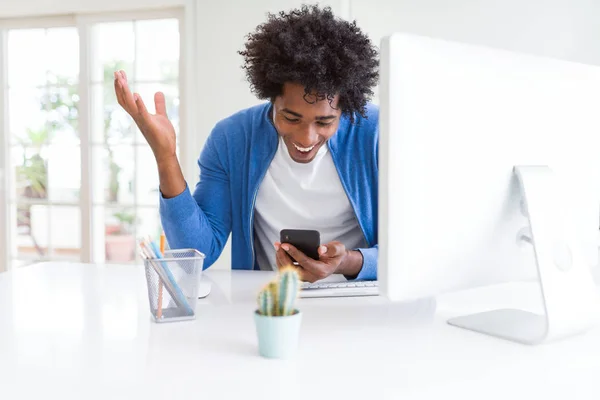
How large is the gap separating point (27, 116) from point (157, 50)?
3.51 feet

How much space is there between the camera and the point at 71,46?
392 centimetres

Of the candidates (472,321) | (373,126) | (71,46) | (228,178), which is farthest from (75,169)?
(472,321)

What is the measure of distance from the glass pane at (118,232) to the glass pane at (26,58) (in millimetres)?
1003

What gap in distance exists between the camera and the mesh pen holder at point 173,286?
105 cm

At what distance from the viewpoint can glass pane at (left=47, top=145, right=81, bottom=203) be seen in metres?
3.99

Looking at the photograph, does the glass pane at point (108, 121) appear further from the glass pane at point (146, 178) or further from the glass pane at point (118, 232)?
the glass pane at point (118, 232)

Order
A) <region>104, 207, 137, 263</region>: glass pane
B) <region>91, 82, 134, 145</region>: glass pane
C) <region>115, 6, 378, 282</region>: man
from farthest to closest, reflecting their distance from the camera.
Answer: <region>104, 207, 137, 263</region>: glass pane
<region>91, 82, 134, 145</region>: glass pane
<region>115, 6, 378, 282</region>: man

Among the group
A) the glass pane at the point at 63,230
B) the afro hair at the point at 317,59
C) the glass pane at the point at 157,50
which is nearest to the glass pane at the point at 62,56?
the glass pane at the point at 157,50

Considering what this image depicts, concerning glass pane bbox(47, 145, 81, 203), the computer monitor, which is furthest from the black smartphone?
glass pane bbox(47, 145, 81, 203)

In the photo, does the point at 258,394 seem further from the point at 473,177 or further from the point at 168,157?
the point at 168,157

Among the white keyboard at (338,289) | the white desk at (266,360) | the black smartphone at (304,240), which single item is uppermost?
the black smartphone at (304,240)

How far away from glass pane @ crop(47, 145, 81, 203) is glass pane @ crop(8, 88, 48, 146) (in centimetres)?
14

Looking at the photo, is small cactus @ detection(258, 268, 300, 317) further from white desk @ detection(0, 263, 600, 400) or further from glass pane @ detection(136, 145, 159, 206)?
glass pane @ detection(136, 145, 159, 206)

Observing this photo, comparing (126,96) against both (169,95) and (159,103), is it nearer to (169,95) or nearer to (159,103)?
(159,103)
